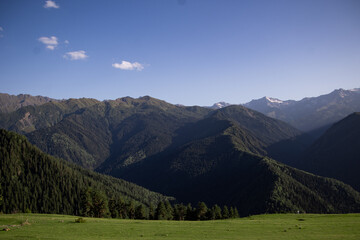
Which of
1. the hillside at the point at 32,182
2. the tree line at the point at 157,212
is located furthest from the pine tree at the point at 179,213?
the hillside at the point at 32,182

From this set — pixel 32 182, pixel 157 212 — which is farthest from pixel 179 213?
pixel 32 182

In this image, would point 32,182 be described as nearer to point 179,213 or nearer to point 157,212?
point 157,212

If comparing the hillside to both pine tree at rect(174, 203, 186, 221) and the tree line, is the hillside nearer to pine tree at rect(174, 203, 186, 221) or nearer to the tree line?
the tree line

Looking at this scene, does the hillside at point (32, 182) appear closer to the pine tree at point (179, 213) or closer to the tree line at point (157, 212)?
the tree line at point (157, 212)

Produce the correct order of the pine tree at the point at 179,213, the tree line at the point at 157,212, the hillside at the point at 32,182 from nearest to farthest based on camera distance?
the tree line at the point at 157,212
the pine tree at the point at 179,213
the hillside at the point at 32,182

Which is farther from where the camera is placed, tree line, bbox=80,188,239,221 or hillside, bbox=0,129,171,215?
hillside, bbox=0,129,171,215

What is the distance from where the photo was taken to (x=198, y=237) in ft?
114

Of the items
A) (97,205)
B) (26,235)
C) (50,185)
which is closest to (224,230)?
(26,235)

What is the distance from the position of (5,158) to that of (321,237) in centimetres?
20399

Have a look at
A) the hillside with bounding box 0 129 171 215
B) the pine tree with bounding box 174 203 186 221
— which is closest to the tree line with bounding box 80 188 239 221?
the pine tree with bounding box 174 203 186 221

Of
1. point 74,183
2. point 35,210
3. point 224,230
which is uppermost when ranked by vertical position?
point 224,230

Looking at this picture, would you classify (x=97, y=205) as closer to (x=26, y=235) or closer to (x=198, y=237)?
(x=26, y=235)

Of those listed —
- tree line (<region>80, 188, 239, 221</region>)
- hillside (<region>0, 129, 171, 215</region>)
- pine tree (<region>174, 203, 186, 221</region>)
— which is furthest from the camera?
hillside (<region>0, 129, 171, 215</region>)

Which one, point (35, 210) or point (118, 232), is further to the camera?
point (35, 210)
